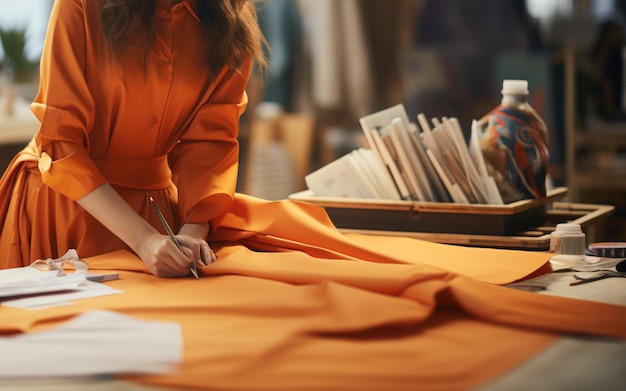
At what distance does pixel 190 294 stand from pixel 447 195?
35.0 inches

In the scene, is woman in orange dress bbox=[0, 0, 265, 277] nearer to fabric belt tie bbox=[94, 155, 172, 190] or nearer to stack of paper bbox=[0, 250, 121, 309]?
fabric belt tie bbox=[94, 155, 172, 190]

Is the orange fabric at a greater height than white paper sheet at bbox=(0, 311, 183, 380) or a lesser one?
lesser

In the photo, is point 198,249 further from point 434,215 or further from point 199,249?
point 434,215

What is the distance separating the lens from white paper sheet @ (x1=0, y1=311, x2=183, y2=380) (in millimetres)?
1107

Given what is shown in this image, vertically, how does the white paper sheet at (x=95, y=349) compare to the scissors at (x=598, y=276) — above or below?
above

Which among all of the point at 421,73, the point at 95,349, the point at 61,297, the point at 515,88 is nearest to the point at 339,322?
the point at 95,349

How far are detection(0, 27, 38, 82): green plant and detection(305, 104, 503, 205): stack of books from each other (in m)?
3.08

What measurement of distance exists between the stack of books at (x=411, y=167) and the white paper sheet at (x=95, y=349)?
3.37ft

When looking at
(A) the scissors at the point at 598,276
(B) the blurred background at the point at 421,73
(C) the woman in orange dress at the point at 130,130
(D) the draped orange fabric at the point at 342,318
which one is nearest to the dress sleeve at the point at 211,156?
(C) the woman in orange dress at the point at 130,130

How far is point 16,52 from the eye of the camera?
5.00 meters

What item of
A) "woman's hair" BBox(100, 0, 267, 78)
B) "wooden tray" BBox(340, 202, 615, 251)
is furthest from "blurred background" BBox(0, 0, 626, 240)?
"woman's hair" BBox(100, 0, 267, 78)

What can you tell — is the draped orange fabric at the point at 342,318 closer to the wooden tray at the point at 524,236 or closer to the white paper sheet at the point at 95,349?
the white paper sheet at the point at 95,349

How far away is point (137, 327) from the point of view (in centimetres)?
125

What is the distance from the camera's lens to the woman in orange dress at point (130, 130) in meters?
1.83
